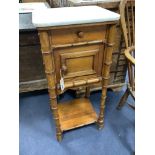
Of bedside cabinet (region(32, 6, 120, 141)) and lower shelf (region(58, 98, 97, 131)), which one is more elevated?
bedside cabinet (region(32, 6, 120, 141))

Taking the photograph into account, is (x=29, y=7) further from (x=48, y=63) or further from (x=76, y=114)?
(x=76, y=114)

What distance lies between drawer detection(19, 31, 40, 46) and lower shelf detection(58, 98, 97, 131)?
1.77 feet

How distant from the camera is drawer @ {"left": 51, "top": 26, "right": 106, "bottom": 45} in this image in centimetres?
91

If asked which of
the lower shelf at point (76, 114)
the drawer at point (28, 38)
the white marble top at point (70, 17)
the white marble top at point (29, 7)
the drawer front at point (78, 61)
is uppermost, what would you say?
the white marble top at point (29, 7)

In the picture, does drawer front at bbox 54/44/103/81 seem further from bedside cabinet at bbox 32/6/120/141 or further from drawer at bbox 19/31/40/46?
drawer at bbox 19/31/40/46

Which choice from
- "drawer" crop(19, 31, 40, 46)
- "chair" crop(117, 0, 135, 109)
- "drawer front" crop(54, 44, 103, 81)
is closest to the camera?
"drawer front" crop(54, 44, 103, 81)

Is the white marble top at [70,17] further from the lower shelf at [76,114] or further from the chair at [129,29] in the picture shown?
the lower shelf at [76,114]

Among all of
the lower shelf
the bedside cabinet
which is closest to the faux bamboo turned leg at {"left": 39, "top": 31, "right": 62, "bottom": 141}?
the bedside cabinet

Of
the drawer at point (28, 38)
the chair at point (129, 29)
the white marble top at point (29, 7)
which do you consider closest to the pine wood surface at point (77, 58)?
the chair at point (129, 29)

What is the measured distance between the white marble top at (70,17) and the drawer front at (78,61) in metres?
0.15

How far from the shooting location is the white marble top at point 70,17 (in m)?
0.83

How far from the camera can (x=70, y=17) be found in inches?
34.8

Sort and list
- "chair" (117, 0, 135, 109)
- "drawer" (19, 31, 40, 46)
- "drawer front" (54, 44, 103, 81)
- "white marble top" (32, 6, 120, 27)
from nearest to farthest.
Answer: "white marble top" (32, 6, 120, 27) → "drawer front" (54, 44, 103, 81) → "chair" (117, 0, 135, 109) → "drawer" (19, 31, 40, 46)

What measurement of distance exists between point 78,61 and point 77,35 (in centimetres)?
15
